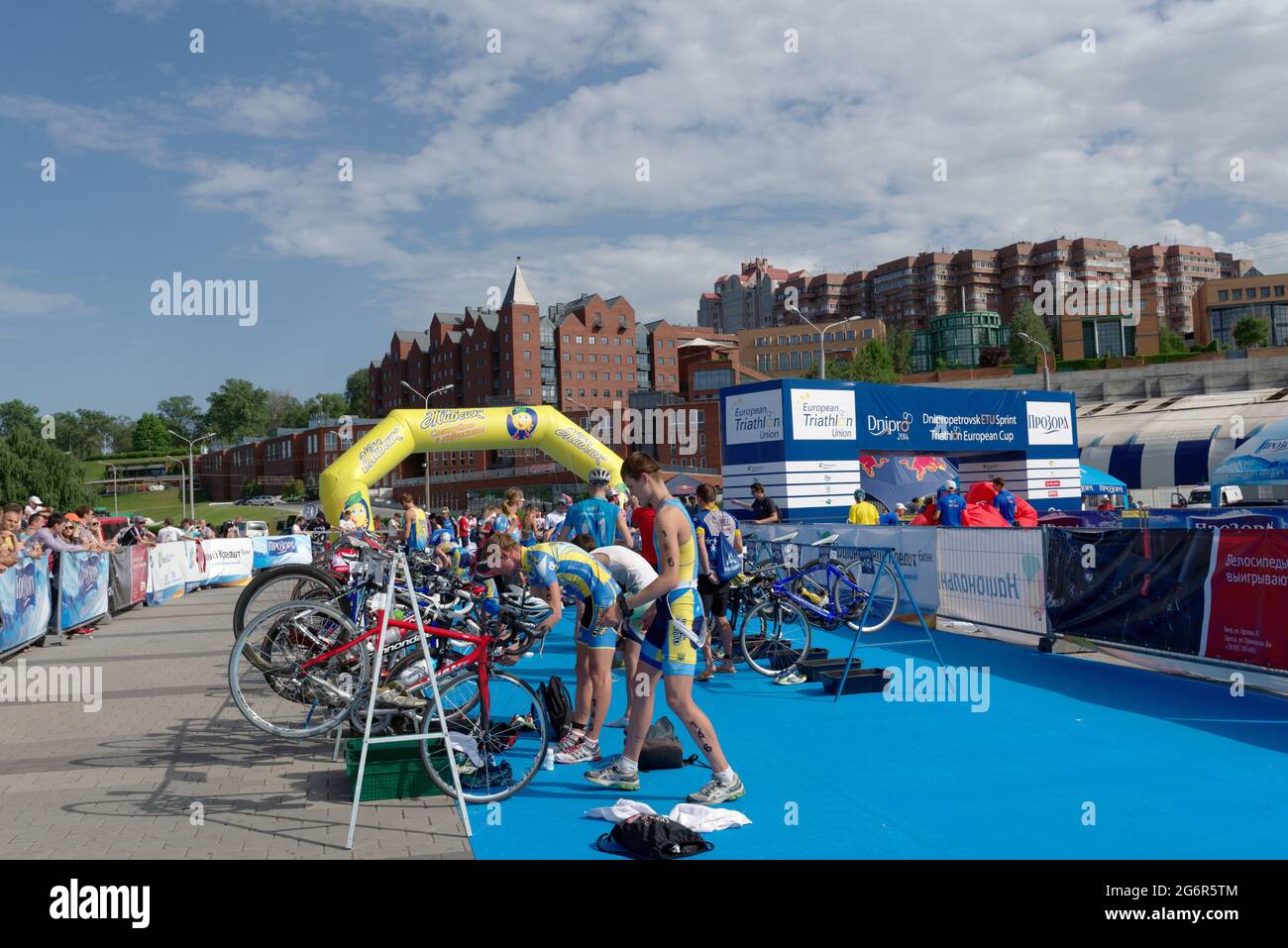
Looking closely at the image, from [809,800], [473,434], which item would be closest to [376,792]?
[809,800]

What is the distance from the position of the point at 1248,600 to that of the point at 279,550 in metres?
23.9

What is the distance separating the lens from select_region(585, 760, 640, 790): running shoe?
5969mm

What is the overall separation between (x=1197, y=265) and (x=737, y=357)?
92.0 m

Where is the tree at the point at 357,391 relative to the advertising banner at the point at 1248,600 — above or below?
above

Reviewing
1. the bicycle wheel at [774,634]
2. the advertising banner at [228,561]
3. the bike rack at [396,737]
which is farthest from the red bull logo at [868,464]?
the bike rack at [396,737]

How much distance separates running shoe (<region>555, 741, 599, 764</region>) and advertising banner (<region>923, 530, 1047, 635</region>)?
6.21 metres

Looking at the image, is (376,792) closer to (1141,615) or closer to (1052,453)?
(1141,615)

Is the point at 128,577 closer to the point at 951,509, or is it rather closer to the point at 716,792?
the point at 951,509

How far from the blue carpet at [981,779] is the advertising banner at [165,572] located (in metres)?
14.2

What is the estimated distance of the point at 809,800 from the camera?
5699mm

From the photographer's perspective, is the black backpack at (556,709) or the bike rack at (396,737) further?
the black backpack at (556,709)

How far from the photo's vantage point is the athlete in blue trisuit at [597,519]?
8648mm

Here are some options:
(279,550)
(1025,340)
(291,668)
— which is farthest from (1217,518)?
(1025,340)

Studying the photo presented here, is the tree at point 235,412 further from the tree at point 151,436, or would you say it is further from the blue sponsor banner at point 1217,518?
the blue sponsor banner at point 1217,518
